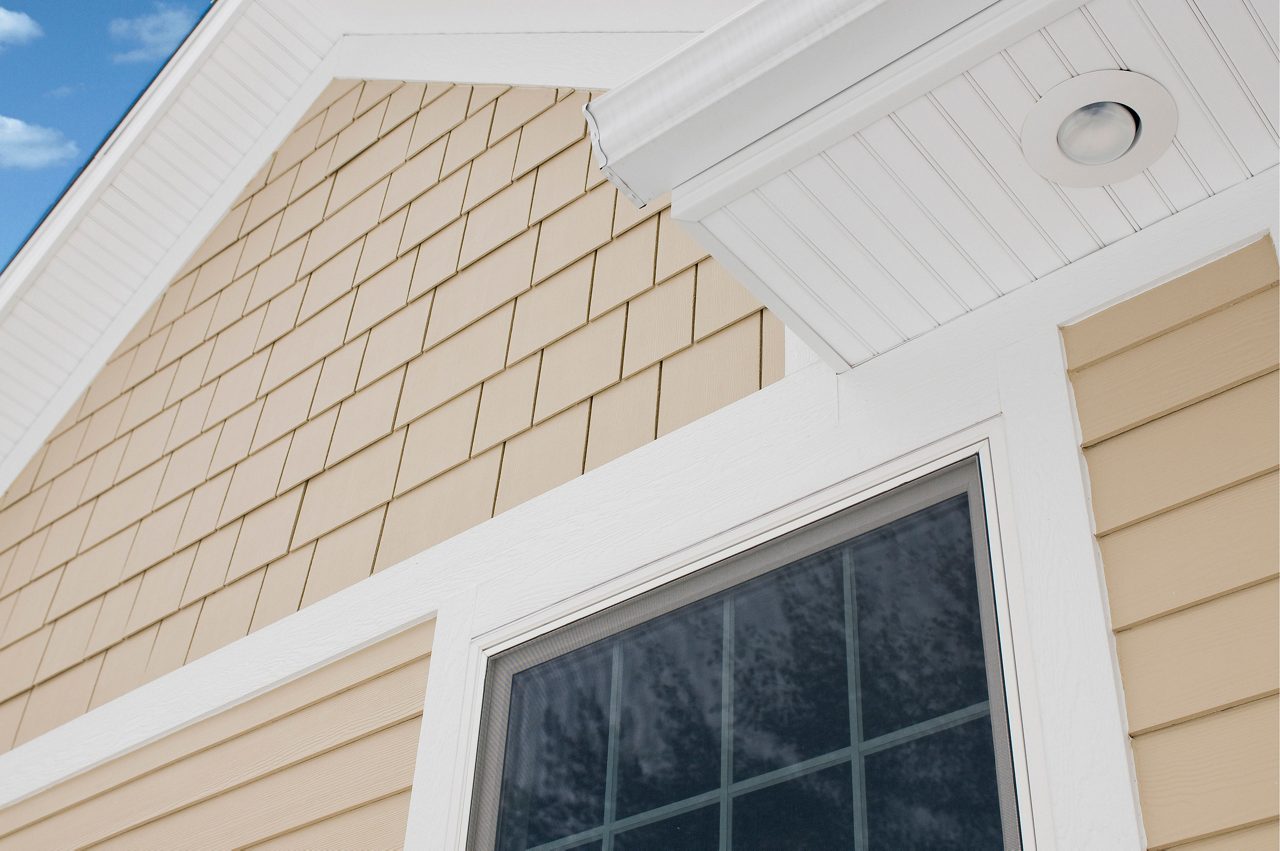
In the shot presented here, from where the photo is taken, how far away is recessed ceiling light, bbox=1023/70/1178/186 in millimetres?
1970

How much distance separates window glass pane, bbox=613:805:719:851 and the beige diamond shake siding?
Answer: 0.90 metres

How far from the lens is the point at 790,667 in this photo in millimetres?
2344

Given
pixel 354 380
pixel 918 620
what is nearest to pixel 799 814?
pixel 918 620

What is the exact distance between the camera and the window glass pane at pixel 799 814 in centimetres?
211

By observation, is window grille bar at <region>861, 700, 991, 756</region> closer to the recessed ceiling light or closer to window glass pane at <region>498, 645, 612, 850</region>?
window glass pane at <region>498, 645, 612, 850</region>

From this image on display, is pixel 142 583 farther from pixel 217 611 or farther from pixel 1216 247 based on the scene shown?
pixel 1216 247

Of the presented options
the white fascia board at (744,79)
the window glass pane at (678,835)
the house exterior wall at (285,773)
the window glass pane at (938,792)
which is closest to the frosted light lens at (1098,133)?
the white fascia board at (744,79)

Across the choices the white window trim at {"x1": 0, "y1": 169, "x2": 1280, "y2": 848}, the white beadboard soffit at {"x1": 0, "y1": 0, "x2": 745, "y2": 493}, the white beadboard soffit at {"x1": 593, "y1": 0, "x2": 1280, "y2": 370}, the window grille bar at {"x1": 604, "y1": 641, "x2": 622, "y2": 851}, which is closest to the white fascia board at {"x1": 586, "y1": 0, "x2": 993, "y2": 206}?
the white beadboard soffit at {"x1": 593, "y1": 0, "x2": 1280, "y2": 370}

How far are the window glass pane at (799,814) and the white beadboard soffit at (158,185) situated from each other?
3526 mm

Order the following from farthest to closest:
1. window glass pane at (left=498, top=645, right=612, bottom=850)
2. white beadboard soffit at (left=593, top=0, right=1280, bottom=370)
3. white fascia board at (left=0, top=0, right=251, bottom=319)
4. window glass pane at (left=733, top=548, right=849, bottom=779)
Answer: white fascia board at (left=0, top=0, right=251, bottom=319)
window glass pane at (left=498, top=645, right=612, bottom=850)
window glass pane at (left=733, top=548, right=849, bottom=779)
white beadboard soffit at (left=593, top=0, right=1280, bottom=370)

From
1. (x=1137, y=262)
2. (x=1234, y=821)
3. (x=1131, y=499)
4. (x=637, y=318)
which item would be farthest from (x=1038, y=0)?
(x=637, y=318)

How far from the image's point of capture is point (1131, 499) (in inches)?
81.3

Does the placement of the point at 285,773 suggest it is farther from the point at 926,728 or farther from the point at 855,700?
the point at 926,728

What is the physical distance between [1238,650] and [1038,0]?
0.95 metres
